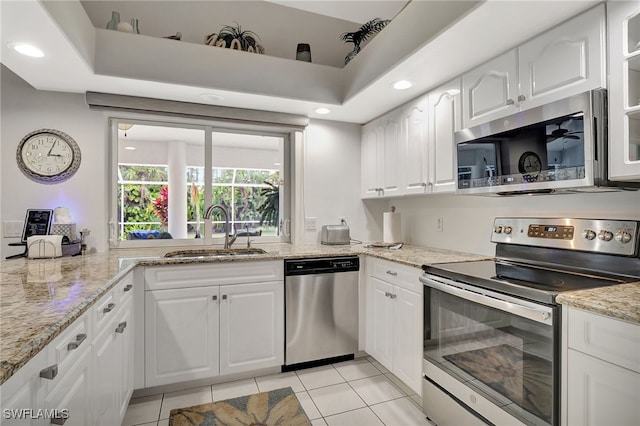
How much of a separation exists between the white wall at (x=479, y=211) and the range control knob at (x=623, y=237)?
0.13 m

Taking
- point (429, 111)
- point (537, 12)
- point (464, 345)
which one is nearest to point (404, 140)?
point (429, 111)

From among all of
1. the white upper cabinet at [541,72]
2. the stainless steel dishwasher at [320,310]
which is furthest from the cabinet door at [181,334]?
the white upper cabinet at [541,72]

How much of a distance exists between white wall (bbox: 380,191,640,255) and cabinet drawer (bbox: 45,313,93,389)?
2258mm

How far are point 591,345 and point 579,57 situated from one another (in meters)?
1.20

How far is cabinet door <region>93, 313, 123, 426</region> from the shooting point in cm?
136

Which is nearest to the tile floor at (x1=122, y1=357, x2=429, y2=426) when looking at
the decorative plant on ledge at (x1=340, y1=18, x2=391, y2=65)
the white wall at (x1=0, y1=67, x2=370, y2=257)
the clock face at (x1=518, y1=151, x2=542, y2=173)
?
the white wall at (x1=0, y1=67, x2=370, y2=257)

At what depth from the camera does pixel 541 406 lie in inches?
51.1

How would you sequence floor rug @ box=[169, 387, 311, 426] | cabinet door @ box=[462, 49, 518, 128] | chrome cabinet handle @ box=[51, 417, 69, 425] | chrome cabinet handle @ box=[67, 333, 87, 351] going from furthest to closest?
floor rug @ box=[169, 387, 311, 426], cabinet door @ box=[462, 49, 518, 128], chrome cabinet handle @ box=[67, 333, 87, 351], chrome cabinet handle @ box=[51, 417, 69, 425]

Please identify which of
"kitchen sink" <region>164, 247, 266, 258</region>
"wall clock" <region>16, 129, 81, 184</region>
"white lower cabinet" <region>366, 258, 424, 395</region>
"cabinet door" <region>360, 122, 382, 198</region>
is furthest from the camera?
"cabinet door" <region>360, 122, 382, 198</region>

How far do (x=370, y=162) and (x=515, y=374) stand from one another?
7.12 feet

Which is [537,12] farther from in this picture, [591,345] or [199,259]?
[199,259]

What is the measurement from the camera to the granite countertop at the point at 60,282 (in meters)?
0.83

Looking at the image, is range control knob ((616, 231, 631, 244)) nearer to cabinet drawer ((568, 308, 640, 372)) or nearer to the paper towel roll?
cabinet drawer ((568, 308, 640, 372))

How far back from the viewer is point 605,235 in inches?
59.6
